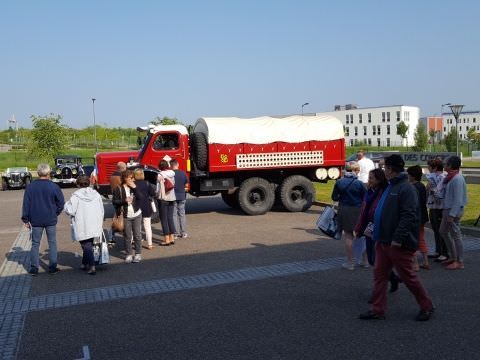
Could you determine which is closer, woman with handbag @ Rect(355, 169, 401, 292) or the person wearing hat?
the person wearing hat

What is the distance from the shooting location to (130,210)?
8.42 m

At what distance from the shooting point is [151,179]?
12.9 metres

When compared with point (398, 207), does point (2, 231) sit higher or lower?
lower

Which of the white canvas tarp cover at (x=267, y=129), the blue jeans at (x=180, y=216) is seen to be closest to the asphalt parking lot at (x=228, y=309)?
the blue jeans at (x=180, y=216)

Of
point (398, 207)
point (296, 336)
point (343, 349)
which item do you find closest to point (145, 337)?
point (296, 336)

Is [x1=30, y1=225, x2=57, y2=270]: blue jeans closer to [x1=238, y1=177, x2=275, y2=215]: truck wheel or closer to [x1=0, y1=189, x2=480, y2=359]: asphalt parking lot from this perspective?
[x1=0, y1=189, x2=480, y2=359]: asphalt parking lot

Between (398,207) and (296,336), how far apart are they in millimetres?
1665

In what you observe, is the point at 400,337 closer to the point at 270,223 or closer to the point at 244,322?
the point at 244,322

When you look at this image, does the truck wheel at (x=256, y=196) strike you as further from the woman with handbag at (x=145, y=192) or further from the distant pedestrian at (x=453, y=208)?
the distant pedestrian at (x=453, y=208)

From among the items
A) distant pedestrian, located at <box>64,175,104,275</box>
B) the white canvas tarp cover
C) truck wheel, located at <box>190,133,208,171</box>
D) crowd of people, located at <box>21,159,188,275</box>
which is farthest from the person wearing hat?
truck wheel, located at <box>190,133,208,171</box>

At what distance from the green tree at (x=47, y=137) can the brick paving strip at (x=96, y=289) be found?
117ft

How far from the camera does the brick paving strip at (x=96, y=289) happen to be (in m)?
5.71

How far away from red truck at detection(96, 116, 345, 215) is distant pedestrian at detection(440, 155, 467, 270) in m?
6.87

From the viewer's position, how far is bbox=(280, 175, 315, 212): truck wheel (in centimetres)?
1414
